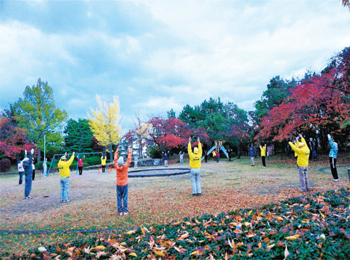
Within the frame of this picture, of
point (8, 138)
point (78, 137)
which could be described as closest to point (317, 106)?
point (8, 138)

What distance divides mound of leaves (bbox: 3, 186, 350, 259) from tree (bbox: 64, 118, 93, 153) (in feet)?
121

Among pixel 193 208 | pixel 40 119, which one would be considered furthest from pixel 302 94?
pixel 40 119

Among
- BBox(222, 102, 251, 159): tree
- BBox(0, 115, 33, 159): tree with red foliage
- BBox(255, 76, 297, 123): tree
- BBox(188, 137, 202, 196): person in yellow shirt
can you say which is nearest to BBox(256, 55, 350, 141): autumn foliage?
BBox(255, 76, 297, 123): tree

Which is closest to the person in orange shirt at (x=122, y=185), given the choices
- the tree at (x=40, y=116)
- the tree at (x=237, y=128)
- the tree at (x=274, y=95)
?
the tree at (x=274, y=95)

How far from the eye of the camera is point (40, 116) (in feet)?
97.7

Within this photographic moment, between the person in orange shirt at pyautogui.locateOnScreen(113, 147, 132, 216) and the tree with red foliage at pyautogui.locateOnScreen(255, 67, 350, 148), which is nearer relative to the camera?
the person in orange shirt at pyautogui.locateOnScreen(113, 147, 132, 216)

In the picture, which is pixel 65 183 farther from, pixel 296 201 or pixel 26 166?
pixel 296 201

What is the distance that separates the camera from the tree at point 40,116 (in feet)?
94.9

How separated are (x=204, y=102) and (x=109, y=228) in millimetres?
35726

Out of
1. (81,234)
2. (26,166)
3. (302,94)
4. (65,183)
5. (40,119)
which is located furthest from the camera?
(40,119)

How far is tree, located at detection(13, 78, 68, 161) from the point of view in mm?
28922

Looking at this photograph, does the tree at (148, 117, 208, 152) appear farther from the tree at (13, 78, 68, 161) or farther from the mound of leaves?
the mound of leaves

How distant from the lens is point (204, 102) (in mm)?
39406

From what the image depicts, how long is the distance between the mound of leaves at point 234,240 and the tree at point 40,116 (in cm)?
2981
